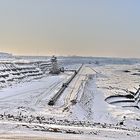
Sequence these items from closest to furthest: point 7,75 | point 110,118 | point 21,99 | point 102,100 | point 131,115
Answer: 1. point 110,118
2. point 131,115
3. point 21,99
4. point 102,100
5. point 7,75

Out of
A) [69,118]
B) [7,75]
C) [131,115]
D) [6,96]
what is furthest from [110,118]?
[7,75]

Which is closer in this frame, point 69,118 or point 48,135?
point 48,135

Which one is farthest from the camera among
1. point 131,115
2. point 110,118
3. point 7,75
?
point 7,75

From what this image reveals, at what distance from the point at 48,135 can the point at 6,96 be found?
17815mm

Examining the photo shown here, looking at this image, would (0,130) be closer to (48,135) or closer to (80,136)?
(48,135)

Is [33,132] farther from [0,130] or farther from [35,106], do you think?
[35,106]

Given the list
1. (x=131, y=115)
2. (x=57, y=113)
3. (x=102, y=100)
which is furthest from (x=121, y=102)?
(x=57, y=113)

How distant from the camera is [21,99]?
31219 millimetres

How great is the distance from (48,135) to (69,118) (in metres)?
7.26

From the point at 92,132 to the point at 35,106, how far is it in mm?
11238

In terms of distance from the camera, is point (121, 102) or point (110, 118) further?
point (121, 102)

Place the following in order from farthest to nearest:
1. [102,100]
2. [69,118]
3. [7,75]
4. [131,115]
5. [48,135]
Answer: [7,75], [102,100], [131,115], [69,118], [48,135]

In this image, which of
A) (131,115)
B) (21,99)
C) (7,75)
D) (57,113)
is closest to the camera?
(57,113)

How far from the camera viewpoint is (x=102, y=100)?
123 ft
